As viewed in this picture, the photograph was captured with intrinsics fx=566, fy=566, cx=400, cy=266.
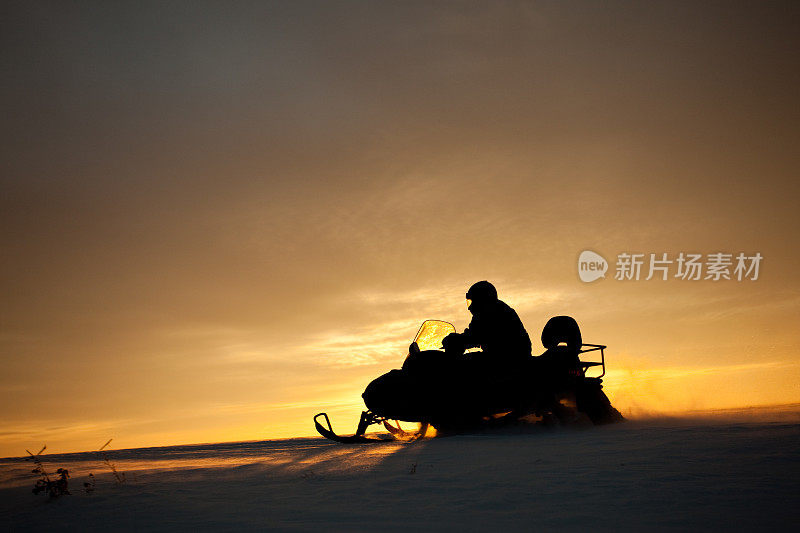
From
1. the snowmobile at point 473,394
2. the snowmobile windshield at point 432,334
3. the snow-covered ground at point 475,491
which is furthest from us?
the snowmobile windshield at point 432,334

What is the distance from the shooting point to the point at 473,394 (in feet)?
37.3

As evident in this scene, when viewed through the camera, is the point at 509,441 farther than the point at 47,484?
Yes

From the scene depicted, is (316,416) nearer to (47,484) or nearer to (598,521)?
(47,484)

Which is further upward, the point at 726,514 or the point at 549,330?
the point at 549,330

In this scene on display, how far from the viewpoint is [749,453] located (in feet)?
20.3

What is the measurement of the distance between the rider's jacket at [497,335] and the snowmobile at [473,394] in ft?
0.88

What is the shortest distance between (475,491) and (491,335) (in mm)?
6492

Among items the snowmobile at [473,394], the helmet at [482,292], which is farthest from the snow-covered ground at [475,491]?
the helmet at [482,292]

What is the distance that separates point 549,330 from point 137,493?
8.75m

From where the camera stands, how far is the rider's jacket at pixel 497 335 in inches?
452

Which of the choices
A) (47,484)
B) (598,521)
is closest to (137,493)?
(47,484)

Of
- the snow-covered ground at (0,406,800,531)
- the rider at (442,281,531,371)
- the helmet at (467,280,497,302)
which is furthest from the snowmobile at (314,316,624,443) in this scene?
the snow-covered ground at (0,406,800,531)

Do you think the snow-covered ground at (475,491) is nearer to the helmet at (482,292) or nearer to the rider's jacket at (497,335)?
the rider's jacket at (497,335)

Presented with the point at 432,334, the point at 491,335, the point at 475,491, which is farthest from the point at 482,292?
the point at 475,491
